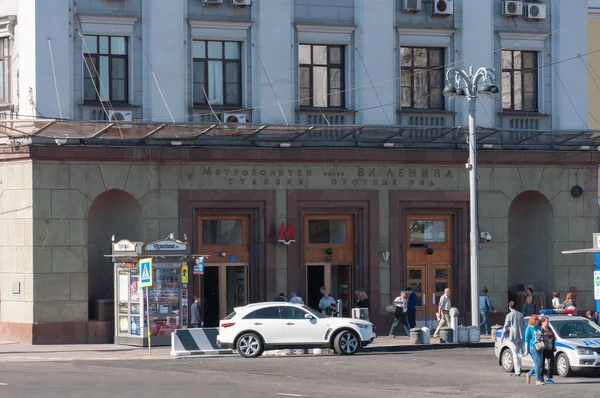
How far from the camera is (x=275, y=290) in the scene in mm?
40875

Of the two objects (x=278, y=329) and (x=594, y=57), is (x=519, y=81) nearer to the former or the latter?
(x=594, y=57)

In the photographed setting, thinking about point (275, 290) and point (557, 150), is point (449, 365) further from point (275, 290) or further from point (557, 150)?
point (557, 150)

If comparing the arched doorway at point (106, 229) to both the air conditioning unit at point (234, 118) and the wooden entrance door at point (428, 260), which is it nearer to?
the air conditioning unit at point (234, 118)

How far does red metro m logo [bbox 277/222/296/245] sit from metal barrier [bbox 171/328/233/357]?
6.52m

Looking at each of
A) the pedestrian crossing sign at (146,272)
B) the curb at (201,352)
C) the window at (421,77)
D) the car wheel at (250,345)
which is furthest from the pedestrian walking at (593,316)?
the pedestrian crossing sign at (146,272)

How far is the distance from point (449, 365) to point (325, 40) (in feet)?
46.8

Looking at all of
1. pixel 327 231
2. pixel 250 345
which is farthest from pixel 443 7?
pixel 250 345

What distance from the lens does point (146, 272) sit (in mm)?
35156

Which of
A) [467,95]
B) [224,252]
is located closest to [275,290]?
[224,252]

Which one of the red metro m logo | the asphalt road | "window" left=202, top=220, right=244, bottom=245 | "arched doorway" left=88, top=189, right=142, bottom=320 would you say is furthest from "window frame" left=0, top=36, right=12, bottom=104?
the asphalt road

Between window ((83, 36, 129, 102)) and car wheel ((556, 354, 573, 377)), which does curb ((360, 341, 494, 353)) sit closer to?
car wheel ((556, 354, 573, 377))

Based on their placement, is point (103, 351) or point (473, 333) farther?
point (473, 333)

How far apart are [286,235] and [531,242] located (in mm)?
9876

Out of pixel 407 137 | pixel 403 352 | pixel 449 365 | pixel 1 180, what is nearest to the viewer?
pixel 449 365
